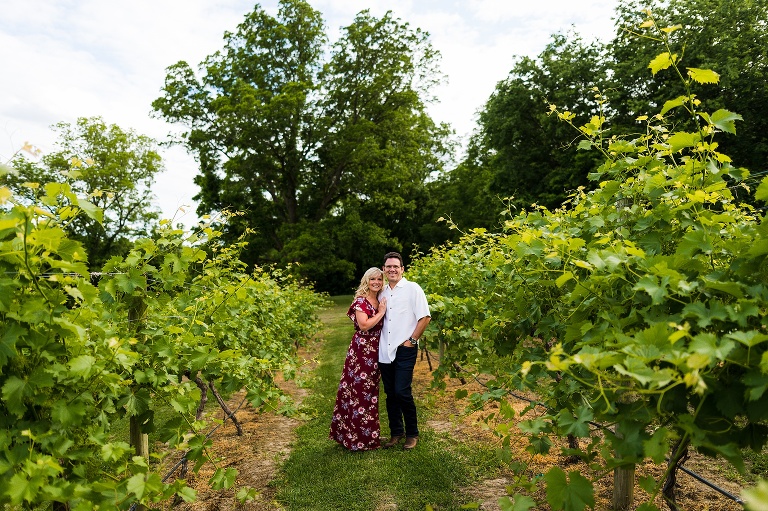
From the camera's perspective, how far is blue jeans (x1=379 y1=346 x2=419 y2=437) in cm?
471

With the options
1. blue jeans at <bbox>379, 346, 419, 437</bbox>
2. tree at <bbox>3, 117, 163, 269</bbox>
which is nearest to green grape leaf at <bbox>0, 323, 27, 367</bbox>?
blue jeans at <bbox>379, 346, 419, 437</bbox>

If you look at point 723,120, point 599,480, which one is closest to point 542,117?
point 599,480

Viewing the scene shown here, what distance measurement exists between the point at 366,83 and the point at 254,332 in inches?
712

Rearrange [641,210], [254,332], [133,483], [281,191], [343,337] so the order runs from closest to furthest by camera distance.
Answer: [133,483] < [641,210] < [254,332] < [343,337] < [281,191]

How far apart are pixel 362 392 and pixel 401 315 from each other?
86 centimetres

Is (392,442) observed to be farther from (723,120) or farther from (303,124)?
(303,124)

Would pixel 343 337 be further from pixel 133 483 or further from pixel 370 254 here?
pixel 370 254

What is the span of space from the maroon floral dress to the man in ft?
0.35

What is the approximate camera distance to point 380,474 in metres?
4.18

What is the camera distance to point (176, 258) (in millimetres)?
2523

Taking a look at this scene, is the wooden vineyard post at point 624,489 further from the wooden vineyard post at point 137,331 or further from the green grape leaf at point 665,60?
the wooden vineyard post at point 137,331

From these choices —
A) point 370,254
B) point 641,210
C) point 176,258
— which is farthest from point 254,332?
point 370,254

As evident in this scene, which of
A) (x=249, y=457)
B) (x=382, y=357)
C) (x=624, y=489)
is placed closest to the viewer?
(x=624, y=489)

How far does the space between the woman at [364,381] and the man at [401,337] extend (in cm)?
9
